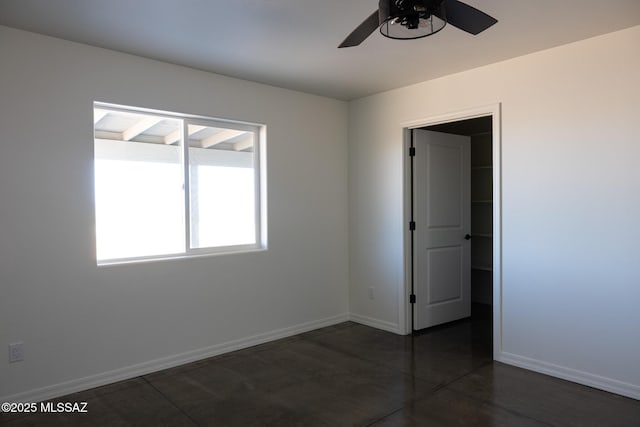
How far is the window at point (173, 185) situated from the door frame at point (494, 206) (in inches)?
55.4

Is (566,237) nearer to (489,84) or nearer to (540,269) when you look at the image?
(540,269)

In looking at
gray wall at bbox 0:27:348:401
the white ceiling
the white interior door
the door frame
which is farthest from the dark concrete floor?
the white ceiling

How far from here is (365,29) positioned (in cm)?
205

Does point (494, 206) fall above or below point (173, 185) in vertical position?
below

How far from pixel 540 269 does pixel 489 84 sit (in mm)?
1535

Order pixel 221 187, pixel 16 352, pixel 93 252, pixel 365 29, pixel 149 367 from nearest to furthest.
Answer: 1. pixel 365 29
2. pixel 16 352
3. pixel 93 252
4. pixel 149 367
5. pixel 221 187

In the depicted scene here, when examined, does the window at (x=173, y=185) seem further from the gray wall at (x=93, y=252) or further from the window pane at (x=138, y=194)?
the gray wall at (x=93, y=252)

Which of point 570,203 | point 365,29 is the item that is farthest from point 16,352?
point 570,203

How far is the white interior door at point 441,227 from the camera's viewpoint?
Answer: 14.3 feet

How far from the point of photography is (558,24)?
2.76 meters

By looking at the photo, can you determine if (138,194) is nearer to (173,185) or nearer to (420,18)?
(173,185)

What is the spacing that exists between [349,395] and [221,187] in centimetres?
209

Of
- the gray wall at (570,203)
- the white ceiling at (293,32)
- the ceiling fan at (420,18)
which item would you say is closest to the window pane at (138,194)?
the white ceiling at (293,32)

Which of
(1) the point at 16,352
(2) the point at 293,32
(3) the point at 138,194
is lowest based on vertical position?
(1) the point at 16,352
